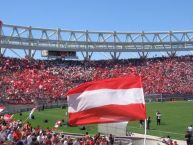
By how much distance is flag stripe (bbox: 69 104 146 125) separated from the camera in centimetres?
1342

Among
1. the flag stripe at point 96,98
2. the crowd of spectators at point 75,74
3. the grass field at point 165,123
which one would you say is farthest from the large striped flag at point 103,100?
the crowd of spectators at point 75,74

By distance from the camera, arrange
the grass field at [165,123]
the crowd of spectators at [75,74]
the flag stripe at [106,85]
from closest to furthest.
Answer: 1. the flag stripe at [106,85]
2. the grass field at [165,123]
3. the crowd of spectators at [75,74]

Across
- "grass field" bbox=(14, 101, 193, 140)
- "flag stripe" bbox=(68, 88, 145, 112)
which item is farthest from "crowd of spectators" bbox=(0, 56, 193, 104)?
"flag stripe" bbox=(68, 88, 145, 112)

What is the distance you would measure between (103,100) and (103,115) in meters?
0.43

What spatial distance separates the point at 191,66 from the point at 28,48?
27178mm

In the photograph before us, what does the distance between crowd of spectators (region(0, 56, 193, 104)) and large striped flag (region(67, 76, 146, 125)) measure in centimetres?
3929

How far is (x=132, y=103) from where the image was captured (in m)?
13.4

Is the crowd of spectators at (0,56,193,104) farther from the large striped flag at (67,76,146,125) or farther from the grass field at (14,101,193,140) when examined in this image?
the large striped flag at (67,76,146,125)

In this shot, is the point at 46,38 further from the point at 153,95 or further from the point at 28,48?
the point at 153,95

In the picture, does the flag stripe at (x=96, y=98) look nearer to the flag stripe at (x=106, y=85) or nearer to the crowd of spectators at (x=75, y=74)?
the flag stripe at (x=106, y=85)

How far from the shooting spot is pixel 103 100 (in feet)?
45.6

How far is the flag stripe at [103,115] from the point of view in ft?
44.0

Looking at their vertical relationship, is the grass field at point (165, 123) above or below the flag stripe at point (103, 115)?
below

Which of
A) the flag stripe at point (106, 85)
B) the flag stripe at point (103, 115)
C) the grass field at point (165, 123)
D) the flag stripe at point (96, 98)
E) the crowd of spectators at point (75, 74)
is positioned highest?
the crowd of spectators at point (75, 74)
